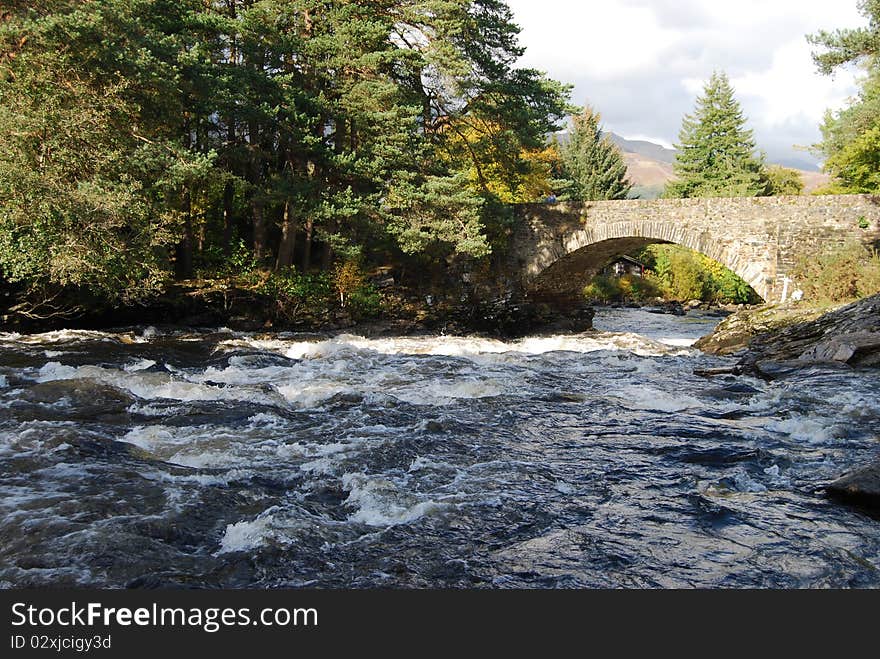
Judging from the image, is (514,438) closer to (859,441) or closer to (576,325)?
(859,441)

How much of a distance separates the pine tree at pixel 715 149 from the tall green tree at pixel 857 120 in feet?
32.6

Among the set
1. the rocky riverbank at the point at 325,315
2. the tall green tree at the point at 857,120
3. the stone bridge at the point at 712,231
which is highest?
the tall green tree at the point at 857,120

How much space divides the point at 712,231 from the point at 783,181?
4217 centimetres

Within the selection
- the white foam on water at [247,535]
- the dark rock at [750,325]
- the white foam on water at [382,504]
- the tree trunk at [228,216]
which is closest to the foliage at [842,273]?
the dark rock at [750,325]

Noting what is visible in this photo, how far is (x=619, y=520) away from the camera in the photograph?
18.5 feet

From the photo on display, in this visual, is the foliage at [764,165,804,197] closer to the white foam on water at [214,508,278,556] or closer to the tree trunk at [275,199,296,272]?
the tree trunk at [275,199,296,272]

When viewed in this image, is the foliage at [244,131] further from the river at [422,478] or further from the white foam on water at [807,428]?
the white foam on water at [807,428]

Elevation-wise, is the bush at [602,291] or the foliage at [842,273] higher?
the foliage at [842,273]

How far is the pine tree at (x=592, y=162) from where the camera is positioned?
153ft

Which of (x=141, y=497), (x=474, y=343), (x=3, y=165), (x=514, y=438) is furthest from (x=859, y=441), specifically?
(x=3, y=165)

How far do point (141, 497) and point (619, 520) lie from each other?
13.5ft

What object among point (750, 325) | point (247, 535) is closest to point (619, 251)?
point (750, 325)

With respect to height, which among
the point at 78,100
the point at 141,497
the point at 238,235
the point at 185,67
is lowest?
the point at 141,497

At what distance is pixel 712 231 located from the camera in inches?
789
